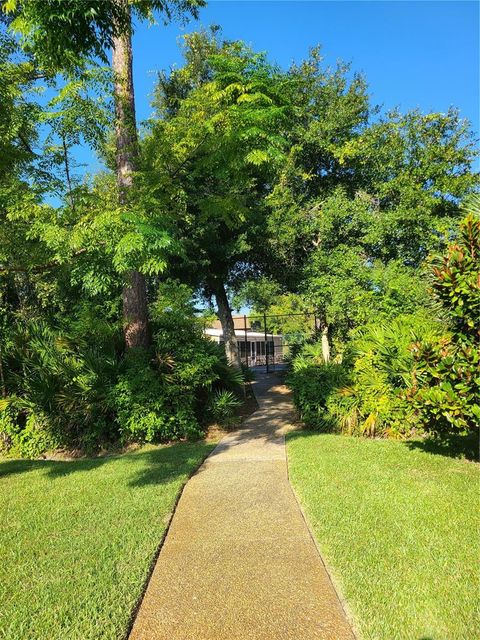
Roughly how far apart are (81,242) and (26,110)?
2.51 meters

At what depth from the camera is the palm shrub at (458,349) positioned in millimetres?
5012

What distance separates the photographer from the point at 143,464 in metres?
6.63

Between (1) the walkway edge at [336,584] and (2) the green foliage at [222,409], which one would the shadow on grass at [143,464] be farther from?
(1) the walkway edge at [336,584]

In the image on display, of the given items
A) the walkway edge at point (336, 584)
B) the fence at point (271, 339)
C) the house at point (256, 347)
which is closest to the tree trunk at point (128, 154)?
the walkway edge at point (336, 584)

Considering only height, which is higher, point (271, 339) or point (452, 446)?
point (271, 339)

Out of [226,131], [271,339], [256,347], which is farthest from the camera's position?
[271,339]

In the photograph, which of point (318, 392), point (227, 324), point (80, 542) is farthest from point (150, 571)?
point (227, 324)

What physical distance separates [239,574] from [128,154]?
23.2ft

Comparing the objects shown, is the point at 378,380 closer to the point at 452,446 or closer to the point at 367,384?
the point at 367,384

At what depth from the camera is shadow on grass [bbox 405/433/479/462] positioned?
6379 millimetres

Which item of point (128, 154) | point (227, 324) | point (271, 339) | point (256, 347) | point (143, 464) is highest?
point (128, 154)

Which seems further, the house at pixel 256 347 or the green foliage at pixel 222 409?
the house at pixel 256 347

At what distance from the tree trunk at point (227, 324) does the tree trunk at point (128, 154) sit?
5.98m

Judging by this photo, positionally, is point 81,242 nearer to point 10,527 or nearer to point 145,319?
point 10,527
